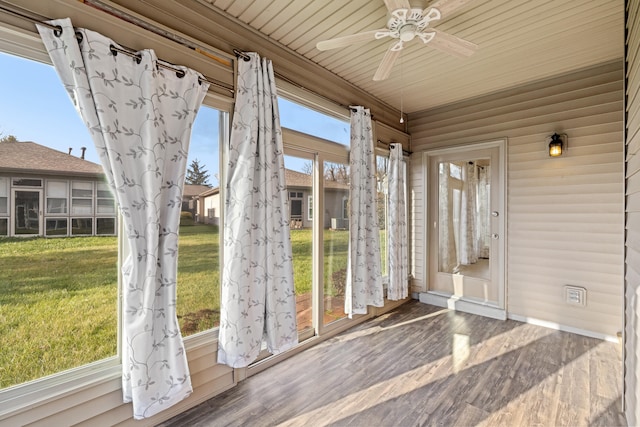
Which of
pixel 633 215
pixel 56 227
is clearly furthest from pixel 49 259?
pixel 633 215

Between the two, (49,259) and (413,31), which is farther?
(413,31)

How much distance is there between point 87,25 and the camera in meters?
1.54

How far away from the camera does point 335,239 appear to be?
3133 mm

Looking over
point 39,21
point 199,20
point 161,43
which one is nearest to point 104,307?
point 39,21

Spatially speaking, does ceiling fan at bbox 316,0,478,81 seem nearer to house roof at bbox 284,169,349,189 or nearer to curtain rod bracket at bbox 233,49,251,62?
curtain rod bracket at bbox 233,49,251,62

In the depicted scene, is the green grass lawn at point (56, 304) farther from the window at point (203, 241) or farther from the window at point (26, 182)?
the window at point (26, 182)

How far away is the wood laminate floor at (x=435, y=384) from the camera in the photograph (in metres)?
1.86

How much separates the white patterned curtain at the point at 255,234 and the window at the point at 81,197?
0.79m

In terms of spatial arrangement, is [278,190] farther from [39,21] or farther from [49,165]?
[39,21]

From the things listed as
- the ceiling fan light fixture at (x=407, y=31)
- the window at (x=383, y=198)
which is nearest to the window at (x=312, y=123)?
the window at (x=383, y=198)

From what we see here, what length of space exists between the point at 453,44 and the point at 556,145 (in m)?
2.01

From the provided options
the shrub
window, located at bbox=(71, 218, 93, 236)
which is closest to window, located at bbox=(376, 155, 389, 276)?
the shrub

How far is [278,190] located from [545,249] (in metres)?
3.09

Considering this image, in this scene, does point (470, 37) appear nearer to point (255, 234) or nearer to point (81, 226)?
point (255, 234)
